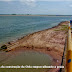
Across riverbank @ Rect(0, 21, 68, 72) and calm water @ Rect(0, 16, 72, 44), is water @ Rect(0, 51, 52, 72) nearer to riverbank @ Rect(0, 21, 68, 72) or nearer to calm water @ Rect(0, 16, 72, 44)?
riverbank @ Rect(0, 21, 68, 72)

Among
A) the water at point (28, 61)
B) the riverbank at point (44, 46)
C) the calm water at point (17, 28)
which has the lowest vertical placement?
the water at point (28, 61)

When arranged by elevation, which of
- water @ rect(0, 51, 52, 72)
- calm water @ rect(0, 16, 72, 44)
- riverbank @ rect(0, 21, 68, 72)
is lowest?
water @ rect(0, 51, 52, 72)

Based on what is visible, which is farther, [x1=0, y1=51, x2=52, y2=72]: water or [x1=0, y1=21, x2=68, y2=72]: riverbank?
[x1=0, y1=21, x2=68, y2=72]: riverbank

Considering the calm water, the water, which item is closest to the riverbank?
the water

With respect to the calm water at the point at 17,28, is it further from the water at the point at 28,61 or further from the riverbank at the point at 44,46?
the water at the point at 28,61

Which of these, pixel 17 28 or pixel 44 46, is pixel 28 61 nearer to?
pixel 44 46

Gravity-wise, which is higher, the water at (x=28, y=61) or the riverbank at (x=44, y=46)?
the riverbank at (x=44, y=46)

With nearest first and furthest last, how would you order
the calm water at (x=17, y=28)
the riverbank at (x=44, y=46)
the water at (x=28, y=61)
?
the water at (x=28, y=61) → the riverbank at (x=44, y=46) → the calm water at (x=17, y=28)

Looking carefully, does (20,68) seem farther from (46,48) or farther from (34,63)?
(46,48)

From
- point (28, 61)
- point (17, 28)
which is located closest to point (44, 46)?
point (28, 61)

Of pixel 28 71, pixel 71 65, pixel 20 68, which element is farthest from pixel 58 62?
pixel 71 65

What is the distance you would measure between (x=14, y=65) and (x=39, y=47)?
5016mm

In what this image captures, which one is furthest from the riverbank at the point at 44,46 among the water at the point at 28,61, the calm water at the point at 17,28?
→ the calm water at the point at 17,28

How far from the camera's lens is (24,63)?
7.82 meters
